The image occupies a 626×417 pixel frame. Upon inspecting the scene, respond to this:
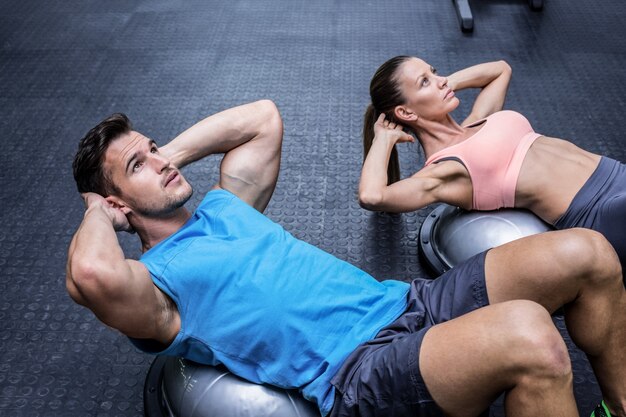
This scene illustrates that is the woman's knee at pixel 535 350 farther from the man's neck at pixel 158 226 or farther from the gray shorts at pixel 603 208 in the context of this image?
the man's neck at pixel 158 226

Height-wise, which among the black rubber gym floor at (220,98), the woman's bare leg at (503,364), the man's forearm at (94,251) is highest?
the man's forearm at (94,251)

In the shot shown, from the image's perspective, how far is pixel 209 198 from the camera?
166cm

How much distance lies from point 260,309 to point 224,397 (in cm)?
20

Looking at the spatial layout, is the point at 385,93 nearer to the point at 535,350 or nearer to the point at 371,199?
the point at 371,199

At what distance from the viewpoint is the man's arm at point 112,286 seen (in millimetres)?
1307

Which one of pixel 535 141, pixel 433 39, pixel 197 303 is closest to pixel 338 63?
pixel 433 39

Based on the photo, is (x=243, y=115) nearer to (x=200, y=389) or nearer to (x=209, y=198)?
(x=209, y=198)

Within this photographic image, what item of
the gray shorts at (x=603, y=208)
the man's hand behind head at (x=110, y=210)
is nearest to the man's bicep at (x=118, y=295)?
the man's hand behind head at (x=110, y=210)

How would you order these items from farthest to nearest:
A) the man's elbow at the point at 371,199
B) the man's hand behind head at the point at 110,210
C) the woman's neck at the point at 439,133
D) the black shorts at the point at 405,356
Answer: the woman's neck at the point at 439,133, the man's elbow at the point at 371,199, the man's hand behind head at the point at 110,210, the black shorts at the point at 405,356

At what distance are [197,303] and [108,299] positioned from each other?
0.64ft

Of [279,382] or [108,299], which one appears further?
[279,382]

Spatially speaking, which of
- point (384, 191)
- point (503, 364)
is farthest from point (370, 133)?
point (503, 364)

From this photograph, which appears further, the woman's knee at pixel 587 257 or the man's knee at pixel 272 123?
the man's knee at pixel 272 123

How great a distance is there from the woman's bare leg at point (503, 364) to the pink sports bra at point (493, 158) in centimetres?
64
